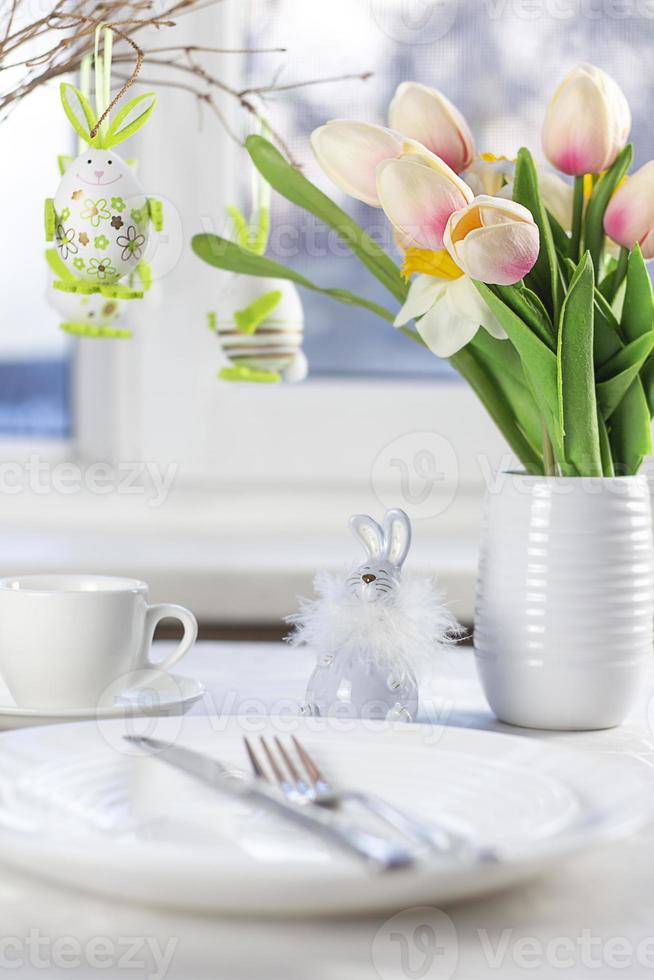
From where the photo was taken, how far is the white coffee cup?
26.2 inches

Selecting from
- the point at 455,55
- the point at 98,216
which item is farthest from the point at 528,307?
the point at 455,55

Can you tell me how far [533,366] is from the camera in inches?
25.8

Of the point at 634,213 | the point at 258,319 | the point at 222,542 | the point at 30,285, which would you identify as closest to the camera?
the point at 634,213

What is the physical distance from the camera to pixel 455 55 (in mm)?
1562

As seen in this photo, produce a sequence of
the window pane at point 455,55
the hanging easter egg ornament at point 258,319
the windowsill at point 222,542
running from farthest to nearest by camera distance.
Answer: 1. the window pane at point 455,55
2. the windowsill at point 222,542
3. the hanging easter egg ornament at point 258,319

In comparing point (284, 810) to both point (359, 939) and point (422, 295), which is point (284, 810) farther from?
point (422, 295)

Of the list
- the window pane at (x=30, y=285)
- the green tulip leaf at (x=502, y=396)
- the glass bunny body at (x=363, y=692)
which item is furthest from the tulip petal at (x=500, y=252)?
the window pane at (x=30, y=285)

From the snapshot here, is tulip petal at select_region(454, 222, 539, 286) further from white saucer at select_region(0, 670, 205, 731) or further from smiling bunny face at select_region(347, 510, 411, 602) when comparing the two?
white saucer at select_region(0, 670, 205, 731)

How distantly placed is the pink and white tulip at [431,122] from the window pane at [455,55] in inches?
32.3

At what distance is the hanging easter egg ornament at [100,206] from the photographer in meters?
0.72

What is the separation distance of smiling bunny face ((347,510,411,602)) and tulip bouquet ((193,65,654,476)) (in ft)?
0.31

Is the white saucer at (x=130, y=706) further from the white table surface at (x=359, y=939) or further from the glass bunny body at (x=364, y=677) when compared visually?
the white table surface at (x=359, y=939)

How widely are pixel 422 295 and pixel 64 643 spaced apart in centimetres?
28

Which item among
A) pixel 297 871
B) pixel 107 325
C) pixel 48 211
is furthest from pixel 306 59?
pixel 297 871
